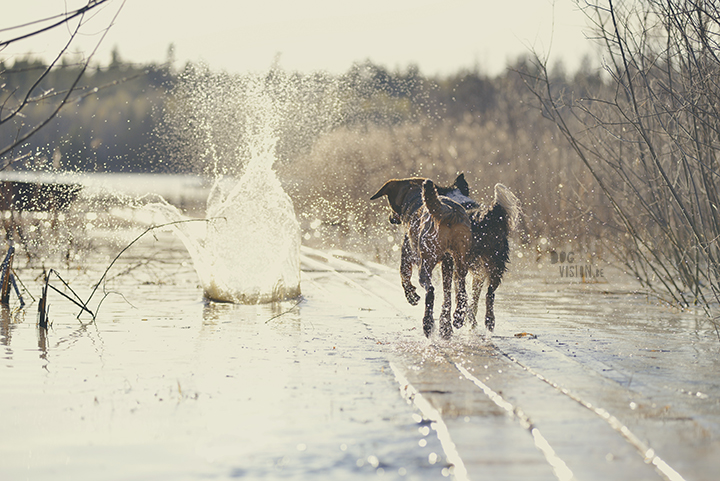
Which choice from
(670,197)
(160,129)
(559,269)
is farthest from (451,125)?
(160,129)

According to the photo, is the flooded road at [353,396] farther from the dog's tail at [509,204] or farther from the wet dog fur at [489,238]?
the dog's tail at [509,204]

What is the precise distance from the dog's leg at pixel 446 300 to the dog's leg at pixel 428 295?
102mm

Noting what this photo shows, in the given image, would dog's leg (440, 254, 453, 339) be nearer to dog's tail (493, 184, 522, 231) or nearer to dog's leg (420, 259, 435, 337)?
dog's leg (420, 259, 435, 337)

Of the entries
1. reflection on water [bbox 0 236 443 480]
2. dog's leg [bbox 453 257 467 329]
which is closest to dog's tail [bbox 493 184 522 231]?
dog's leg [bbox 453 257 467 329]

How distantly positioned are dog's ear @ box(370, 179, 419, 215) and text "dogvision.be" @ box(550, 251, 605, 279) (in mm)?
6647

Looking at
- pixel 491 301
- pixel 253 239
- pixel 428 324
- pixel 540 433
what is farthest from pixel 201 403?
pixel 253 239

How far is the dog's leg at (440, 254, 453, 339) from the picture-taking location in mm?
8852

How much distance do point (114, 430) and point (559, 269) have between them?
1314cm

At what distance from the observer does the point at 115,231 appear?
94.5 feet

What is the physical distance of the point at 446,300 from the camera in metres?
8.88

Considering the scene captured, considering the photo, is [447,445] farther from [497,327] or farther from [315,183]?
[315,183]

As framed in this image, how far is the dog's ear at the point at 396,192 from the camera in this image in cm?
991

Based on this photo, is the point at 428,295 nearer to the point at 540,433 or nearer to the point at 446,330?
the point at 446,330

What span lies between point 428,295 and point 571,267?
922 centimetres
